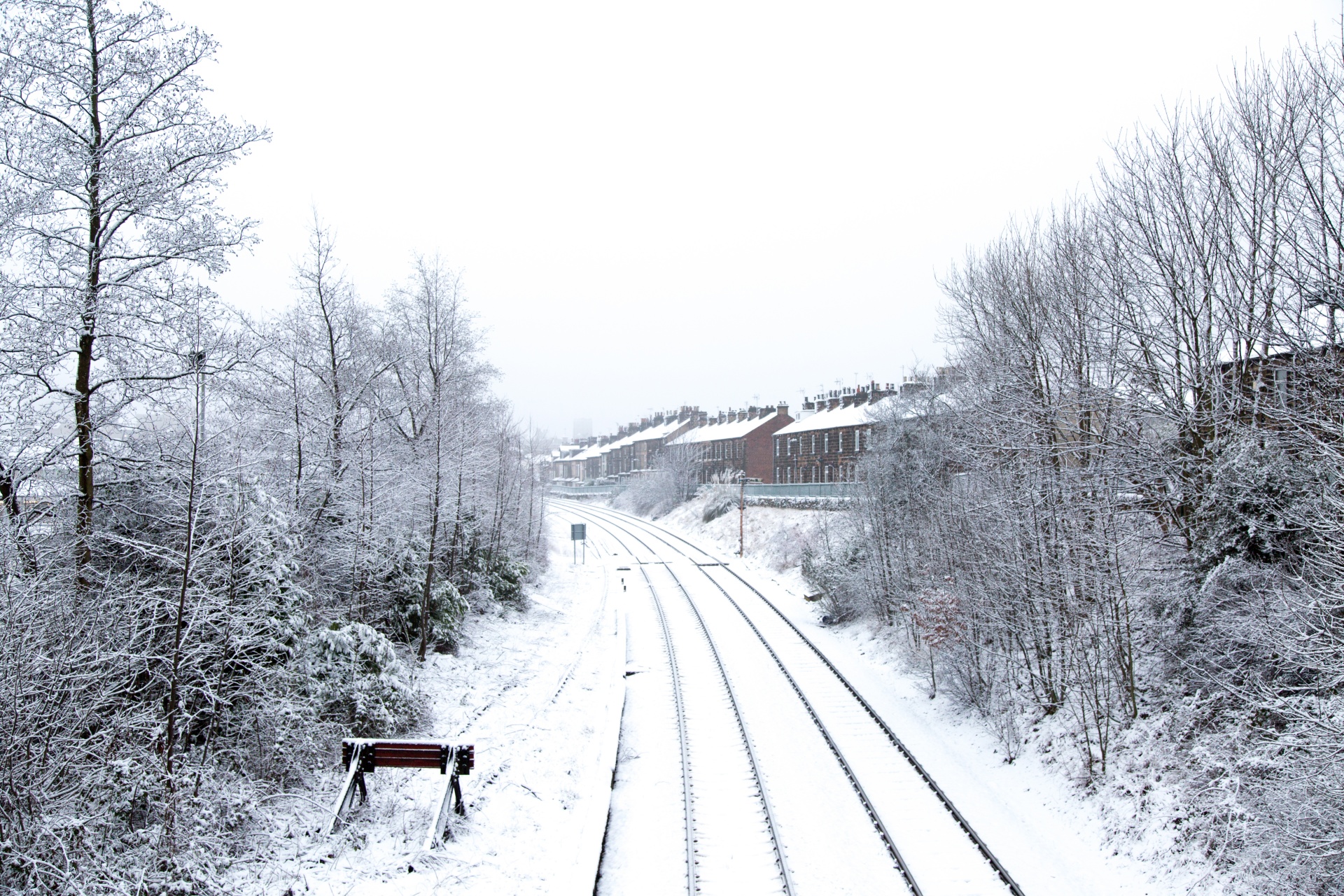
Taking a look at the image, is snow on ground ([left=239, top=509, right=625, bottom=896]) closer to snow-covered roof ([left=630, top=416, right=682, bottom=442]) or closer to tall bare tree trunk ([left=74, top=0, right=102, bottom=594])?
tall bare tree trunk ([left=74, top=0, right=102, bottom=594])

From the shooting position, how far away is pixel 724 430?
69.1 m

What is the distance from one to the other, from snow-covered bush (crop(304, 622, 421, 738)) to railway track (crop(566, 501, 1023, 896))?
5117 mm

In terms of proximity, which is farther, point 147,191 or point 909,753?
point 909,753

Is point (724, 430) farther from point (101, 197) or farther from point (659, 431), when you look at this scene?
point (101, 197)

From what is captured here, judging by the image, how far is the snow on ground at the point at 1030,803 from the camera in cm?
806

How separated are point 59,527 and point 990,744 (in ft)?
46.1

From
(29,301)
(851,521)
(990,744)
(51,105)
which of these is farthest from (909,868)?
(851,521)

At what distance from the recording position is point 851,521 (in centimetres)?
2289

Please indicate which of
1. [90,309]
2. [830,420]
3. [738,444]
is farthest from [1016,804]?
[738,444]

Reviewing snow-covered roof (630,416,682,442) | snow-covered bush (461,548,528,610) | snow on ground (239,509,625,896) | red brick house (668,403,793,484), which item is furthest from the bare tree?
snow-covered roof (630,416,682,442)

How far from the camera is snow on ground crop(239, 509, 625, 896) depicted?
7.73m

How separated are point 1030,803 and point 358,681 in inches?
422

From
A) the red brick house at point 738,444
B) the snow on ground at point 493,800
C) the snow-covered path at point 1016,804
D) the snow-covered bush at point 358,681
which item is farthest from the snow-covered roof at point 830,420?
the snow-covered bush at point 358,681

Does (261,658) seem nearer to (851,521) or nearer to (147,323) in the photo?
(147,323)
